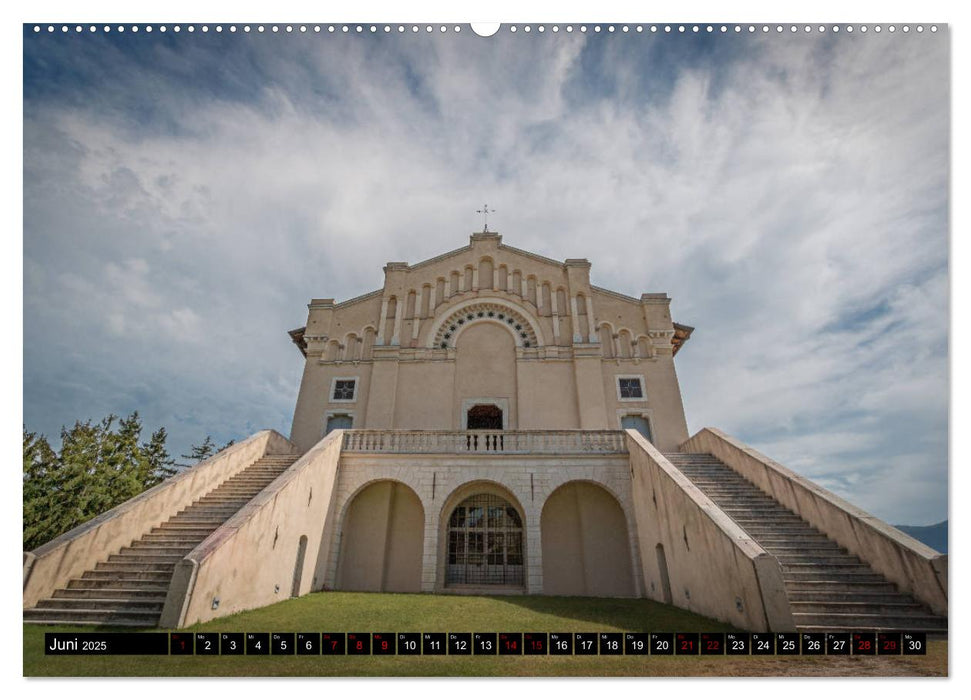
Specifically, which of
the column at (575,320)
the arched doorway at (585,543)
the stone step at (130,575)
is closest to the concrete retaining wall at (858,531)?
the arched doorway at (585,543)

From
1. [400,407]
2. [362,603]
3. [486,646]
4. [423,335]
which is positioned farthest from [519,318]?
[486,646]

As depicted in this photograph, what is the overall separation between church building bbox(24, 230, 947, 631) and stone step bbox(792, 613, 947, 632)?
30 mm

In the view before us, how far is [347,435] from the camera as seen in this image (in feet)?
46.8

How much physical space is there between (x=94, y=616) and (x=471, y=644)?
7.16 m

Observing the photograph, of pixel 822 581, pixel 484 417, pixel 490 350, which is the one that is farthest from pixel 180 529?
pixel 490 350

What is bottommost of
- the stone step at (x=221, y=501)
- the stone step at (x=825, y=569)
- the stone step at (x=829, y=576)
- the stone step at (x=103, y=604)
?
the stone step at (x=103, y=604)

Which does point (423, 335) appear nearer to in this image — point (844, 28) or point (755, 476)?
point (755, 476)

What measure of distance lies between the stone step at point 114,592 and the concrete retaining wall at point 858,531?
11.7 m

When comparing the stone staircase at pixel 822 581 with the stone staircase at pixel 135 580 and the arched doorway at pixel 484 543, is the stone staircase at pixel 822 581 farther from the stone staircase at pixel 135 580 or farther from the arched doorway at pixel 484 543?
the stone staircase at pixel 135 580

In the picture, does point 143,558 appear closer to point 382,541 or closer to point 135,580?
point 135,580

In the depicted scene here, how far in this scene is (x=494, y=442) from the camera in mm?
14109

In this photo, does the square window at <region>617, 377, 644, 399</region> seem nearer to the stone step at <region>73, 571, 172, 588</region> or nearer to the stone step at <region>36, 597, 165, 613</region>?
the stone step at <region>73, 571, 172, 588</region>

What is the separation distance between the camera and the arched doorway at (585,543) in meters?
13.5

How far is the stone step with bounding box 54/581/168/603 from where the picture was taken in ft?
24.4
